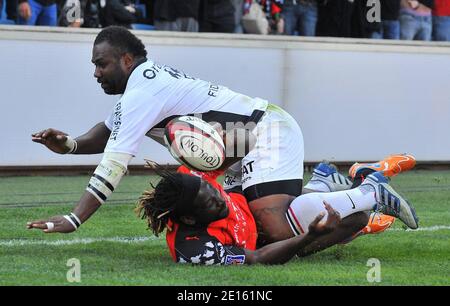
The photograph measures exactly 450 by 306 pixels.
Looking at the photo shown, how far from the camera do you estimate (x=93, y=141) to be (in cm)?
877

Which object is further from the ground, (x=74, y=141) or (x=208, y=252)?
(x=74, y=141)

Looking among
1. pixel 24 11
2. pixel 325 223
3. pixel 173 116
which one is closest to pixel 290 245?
pixel 325 223

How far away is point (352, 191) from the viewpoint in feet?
25.8

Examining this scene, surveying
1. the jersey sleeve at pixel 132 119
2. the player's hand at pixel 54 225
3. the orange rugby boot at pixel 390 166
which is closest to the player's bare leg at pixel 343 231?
the orange rugby boot at pixel 390 166

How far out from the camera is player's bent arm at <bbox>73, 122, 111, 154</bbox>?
873 centimetres

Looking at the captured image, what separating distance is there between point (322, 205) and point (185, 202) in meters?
1.04

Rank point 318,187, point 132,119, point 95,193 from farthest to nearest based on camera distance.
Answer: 1. point 318,187
2. point 132,119
3. point 95,193

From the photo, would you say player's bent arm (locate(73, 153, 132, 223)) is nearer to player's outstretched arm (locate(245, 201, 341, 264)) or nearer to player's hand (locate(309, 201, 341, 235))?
player's outstretched arm (locate(245, 201, 341, 264))

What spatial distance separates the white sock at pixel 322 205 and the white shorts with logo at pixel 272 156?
295 mm

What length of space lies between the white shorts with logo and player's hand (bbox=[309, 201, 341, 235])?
98 centimetres

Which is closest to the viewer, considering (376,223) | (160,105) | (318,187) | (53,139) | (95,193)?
(95,193)

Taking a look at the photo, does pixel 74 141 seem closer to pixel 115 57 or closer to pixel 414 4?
pixel 115 57

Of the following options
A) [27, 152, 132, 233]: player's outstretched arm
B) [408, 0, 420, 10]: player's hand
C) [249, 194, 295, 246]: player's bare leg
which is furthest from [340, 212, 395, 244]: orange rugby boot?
[408, 0, 420, 10]: player's hand
